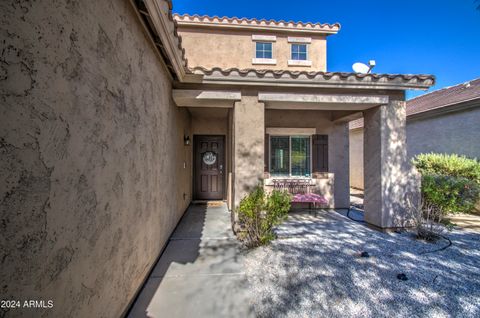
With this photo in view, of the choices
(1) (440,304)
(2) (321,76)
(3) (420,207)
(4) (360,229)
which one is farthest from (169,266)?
(3) (420,207)

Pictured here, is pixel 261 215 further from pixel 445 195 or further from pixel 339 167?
pixel 445 195

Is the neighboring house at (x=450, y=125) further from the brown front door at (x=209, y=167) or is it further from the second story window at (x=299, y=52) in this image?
the brown front door at (x=209, y=167)

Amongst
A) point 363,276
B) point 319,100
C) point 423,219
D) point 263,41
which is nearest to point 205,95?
point 319,100

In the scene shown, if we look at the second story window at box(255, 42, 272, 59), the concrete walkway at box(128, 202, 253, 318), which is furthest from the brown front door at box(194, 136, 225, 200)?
the second story window at box(255, 42, 272, 59)

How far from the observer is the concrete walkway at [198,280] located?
7.68 ft

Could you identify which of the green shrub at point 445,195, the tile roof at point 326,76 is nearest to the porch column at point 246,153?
the tile roof at point 326,76

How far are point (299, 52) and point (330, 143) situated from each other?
12.5 ft

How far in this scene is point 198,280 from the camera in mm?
2863

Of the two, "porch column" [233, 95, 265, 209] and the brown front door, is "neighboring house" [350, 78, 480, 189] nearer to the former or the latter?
"porch column" [233, 95, 265, 209]

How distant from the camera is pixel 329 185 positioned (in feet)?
21.9

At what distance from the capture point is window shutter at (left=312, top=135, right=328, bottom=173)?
665 cm

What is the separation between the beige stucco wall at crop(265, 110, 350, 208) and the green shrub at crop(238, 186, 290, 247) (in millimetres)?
3200

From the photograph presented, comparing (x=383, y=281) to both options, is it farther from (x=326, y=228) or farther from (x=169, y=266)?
(x=169, y=266)

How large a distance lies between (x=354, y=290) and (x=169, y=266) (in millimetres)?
2758
